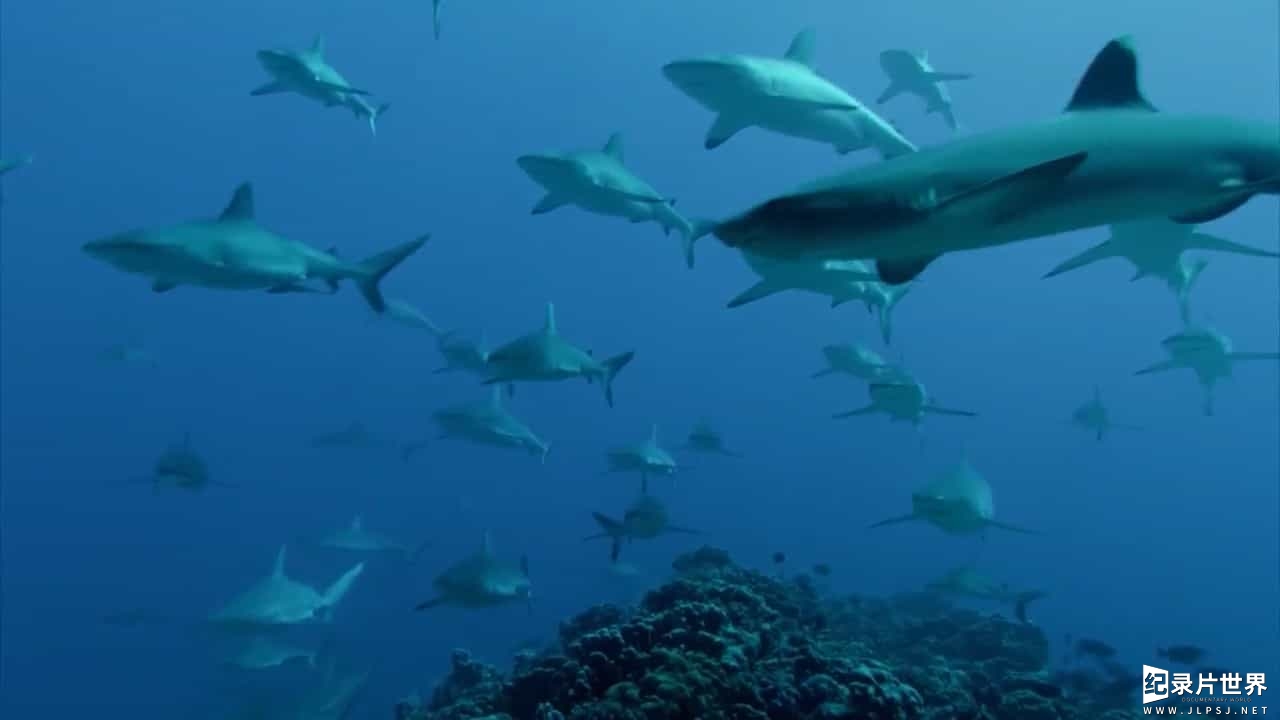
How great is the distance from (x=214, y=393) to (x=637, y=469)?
58.8m

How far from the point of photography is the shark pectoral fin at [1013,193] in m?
1.99

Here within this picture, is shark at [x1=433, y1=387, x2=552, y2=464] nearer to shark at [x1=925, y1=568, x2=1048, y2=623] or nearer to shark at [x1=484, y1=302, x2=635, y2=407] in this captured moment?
shark at [x1=484, y1=302, x2=635, y2=407]

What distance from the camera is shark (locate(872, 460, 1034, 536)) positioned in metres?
8.19

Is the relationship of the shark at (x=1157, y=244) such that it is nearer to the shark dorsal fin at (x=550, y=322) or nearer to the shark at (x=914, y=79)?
the shark at (x=914, y=79)

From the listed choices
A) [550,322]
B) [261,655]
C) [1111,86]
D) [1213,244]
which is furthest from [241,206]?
[261,655]

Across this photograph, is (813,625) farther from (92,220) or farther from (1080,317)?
(1080,317)

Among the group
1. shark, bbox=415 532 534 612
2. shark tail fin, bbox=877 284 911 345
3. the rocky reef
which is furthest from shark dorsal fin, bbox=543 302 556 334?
shark tail fin, bbox=877 284 911 345

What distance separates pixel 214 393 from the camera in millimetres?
61594

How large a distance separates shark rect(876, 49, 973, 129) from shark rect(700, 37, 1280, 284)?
34.5ft

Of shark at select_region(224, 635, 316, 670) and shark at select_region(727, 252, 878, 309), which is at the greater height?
shark at select_region(727, 252, 878, 309)

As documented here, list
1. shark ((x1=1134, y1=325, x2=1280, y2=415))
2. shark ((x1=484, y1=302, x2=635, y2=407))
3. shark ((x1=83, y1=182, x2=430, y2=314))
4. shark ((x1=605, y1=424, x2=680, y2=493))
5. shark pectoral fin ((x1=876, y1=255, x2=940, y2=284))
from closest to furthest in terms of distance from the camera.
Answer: shark pectoral fin ((x1=876, y1=255, x2=940, y2=284)) → shark ((x1=83, y1=182, x2=430, y2=314)) → shark ((x1=484, y1=302, x2=635, y2=407)) → shark ((x1=605, y1=424, x2=680, y2=493)) → shark ((x1=1134, y1=325, x2=1280, y2=415))

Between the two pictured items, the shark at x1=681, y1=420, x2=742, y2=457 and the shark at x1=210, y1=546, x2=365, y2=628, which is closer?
the shark at x1=210, y1=546, x2=365, y2=628

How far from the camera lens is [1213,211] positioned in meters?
2.44

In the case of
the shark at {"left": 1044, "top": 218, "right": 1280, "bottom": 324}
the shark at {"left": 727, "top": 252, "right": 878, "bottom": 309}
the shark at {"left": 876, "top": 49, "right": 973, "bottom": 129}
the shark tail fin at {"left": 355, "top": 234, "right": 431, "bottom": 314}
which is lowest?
the shark tail fin at {"left": 355, "top": 234, "right": 431, "bottom": 314}
